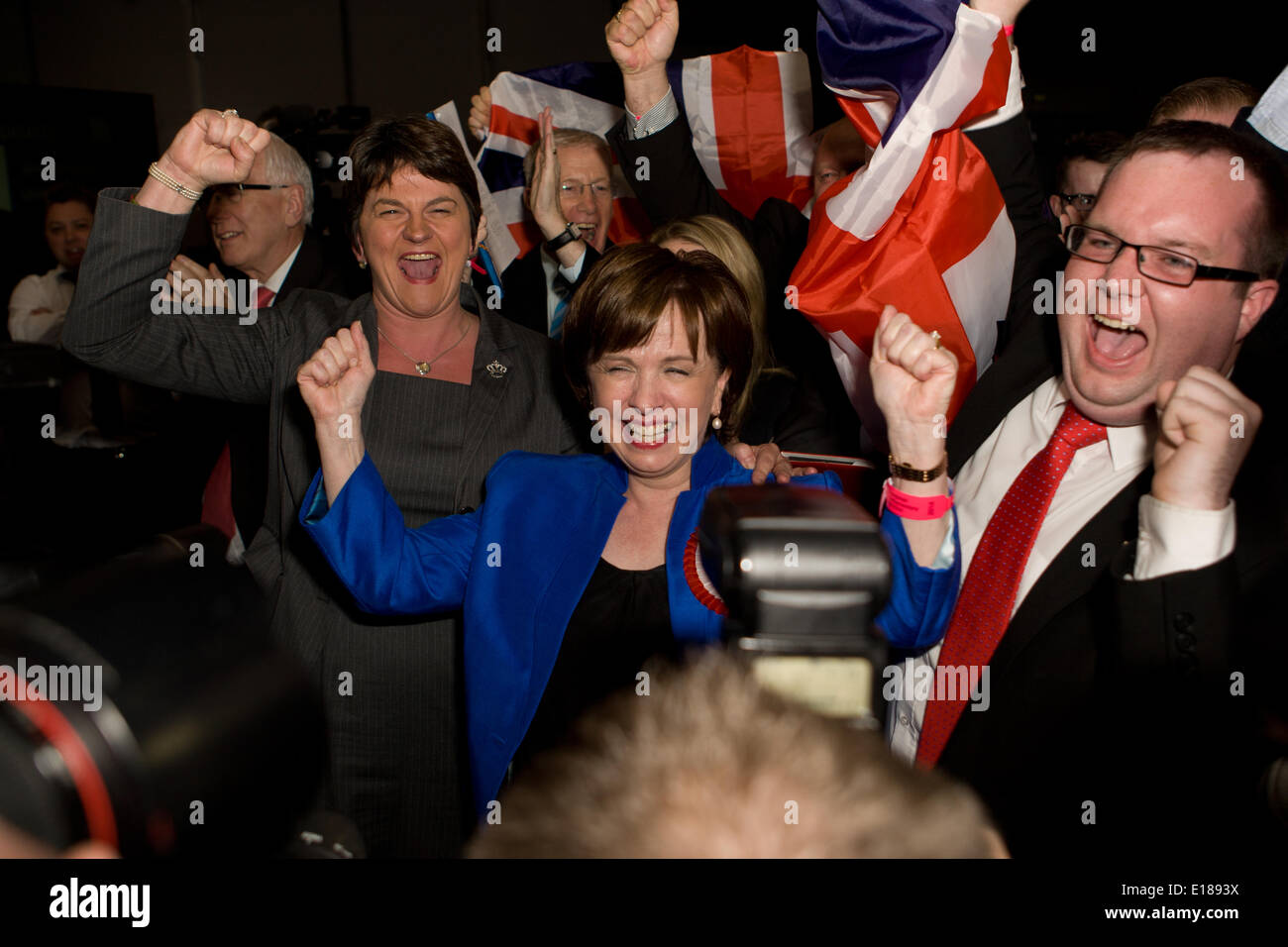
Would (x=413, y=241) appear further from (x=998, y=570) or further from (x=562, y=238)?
(x=998, y=570)

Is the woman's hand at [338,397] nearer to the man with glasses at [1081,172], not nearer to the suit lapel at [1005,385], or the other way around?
the suit lapel at [1005,385]

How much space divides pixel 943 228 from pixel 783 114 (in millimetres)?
1556

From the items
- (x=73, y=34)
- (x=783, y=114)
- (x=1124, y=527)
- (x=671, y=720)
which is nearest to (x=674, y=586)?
(x=1124, y=527)

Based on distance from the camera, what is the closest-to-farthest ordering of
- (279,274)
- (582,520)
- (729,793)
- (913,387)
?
(729,793) → (913,387) → (582,520) → (279,274)

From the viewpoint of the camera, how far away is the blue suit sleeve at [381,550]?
143cm

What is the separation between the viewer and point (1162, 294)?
1.19 meters

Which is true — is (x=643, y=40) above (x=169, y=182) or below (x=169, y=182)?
above

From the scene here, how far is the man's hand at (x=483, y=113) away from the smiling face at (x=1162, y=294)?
96.0 inches

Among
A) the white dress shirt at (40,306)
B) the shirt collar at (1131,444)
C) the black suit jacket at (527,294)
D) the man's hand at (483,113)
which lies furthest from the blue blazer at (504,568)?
the white dress shirt at (40,306)

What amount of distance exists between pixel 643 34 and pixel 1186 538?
1.53 m

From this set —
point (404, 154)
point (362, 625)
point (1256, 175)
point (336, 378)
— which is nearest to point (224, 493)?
point (362, 625)

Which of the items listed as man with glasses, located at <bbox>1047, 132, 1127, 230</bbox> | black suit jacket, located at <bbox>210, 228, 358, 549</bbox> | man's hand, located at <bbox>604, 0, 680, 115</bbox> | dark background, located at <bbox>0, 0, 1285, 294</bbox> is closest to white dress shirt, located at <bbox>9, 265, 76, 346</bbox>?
dark background, located at <bbox>0, 0, 1285, 294</bbox>

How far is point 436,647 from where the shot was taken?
1.86m

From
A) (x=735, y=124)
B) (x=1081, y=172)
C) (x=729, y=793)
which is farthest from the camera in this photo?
(x=735, y=124)
